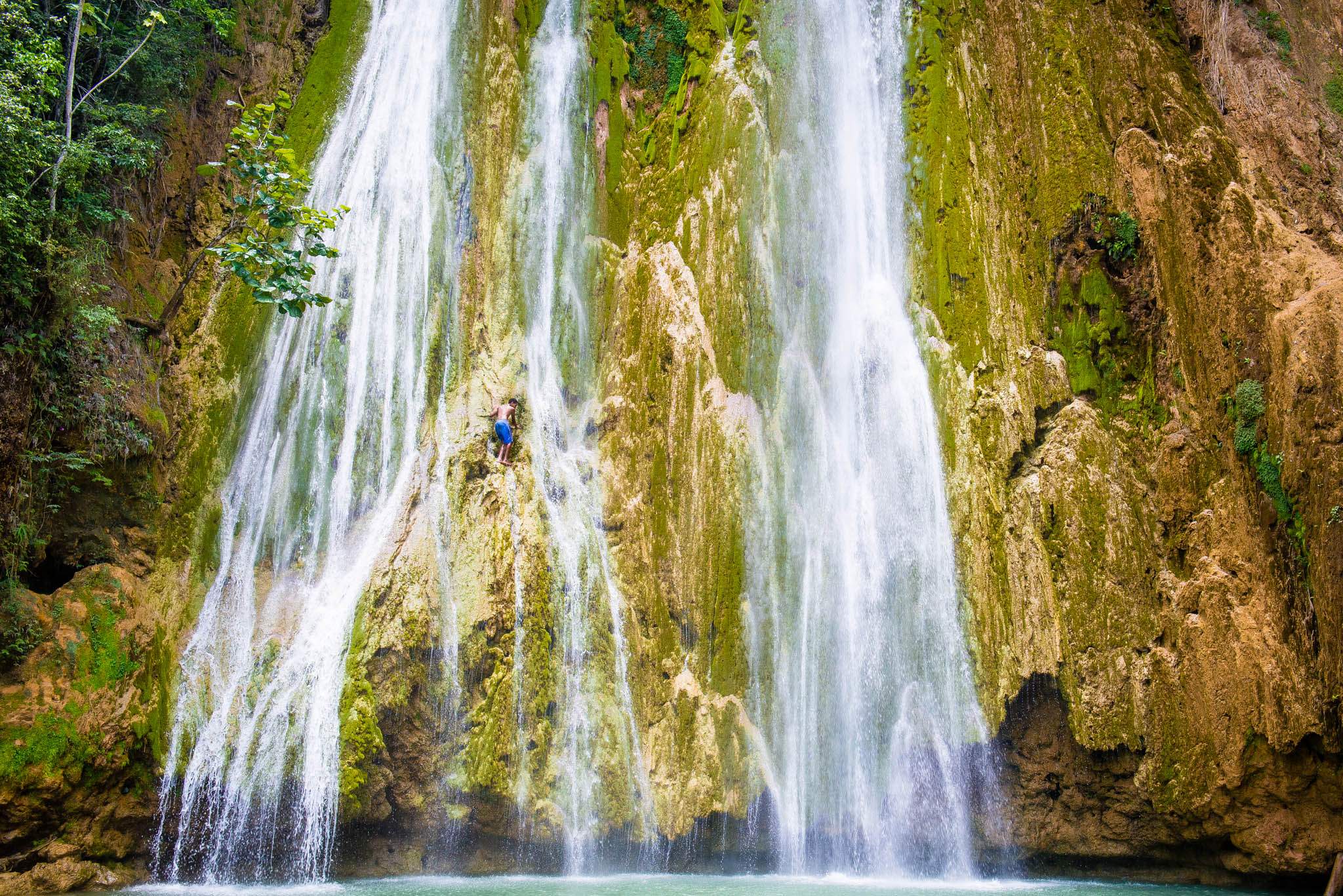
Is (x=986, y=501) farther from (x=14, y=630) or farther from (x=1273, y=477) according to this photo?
(x=14, y=630)

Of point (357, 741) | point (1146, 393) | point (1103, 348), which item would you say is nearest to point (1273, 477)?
point (1146, 393)

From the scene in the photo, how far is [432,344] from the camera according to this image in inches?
528

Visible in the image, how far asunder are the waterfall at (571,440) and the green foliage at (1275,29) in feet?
36.5

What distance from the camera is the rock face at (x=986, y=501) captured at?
9.86 m

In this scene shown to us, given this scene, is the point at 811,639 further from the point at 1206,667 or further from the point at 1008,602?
the point at 1206,667

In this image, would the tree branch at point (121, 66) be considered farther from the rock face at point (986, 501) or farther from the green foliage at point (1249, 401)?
the green foliage at point (1249, 401)

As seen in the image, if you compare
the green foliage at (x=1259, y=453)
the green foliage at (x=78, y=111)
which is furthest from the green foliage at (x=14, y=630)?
the green foliage at (x=1259, y=453)

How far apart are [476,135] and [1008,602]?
11664 millimetres

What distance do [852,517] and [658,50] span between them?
32.4 ft

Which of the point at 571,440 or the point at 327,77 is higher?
the point at 327,77

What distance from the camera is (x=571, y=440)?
13578 mm

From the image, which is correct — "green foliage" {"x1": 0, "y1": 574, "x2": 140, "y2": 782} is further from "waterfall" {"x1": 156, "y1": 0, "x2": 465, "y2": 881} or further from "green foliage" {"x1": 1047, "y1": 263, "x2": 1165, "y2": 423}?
"green foliage" {"x1": 1047, "y1": 263, "x2": 1165, "y2": 423}

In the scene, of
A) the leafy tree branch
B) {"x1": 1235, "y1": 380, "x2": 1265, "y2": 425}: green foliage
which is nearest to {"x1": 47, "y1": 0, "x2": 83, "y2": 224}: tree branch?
the leafy tree branch

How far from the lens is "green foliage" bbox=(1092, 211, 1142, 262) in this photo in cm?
1222
